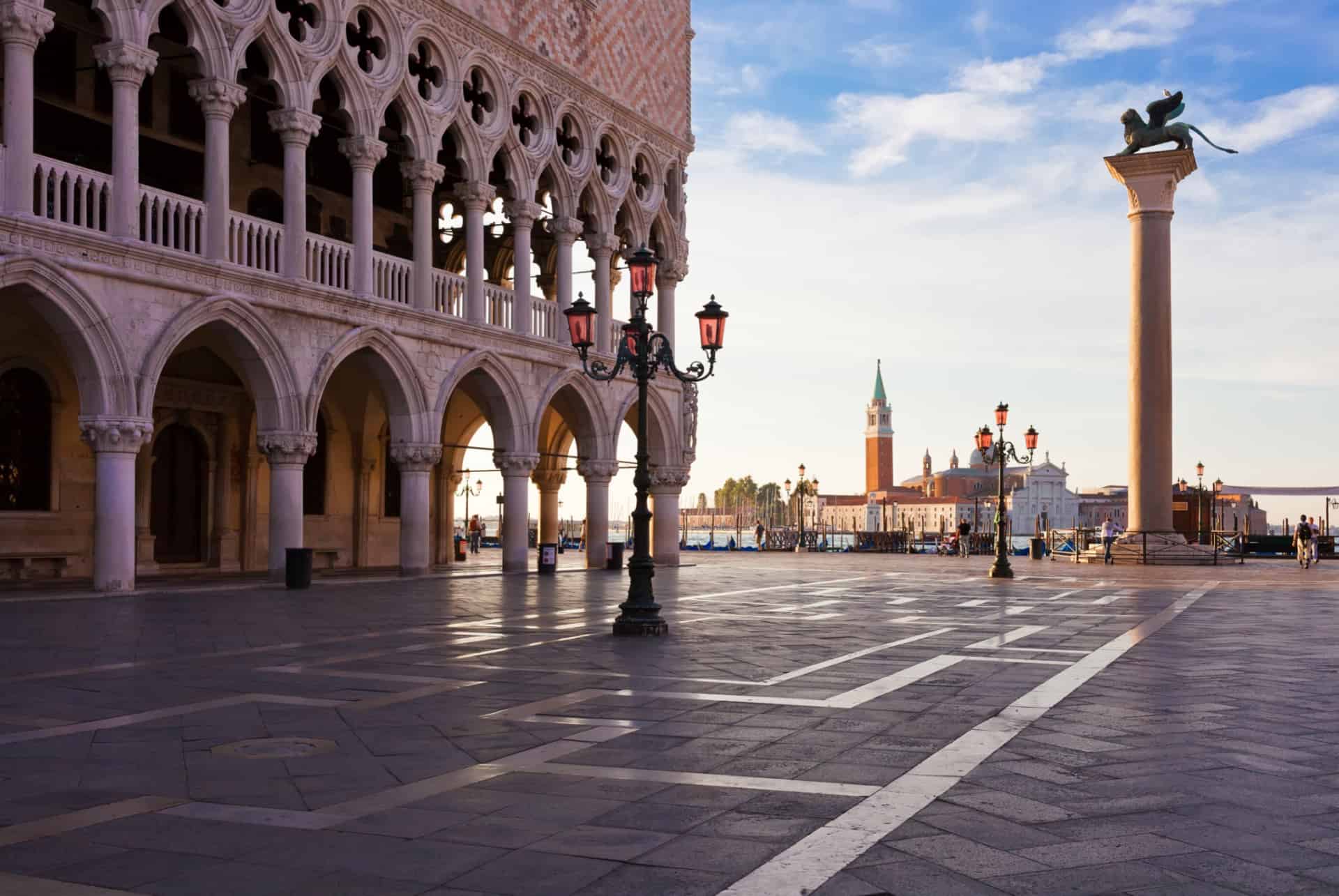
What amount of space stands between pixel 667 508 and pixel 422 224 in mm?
10240

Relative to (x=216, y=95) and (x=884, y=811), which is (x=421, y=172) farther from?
(x=884, y=811)

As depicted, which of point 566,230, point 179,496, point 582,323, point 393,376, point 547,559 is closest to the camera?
point 582,323

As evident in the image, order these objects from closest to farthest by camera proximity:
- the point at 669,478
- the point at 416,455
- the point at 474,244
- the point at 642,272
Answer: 1. the point at 642,272
2. the point at 416,455
3. the point at 474,244
4. the point at 669,478

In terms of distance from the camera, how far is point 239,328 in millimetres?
18641

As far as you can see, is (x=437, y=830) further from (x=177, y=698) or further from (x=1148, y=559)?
(x=1148, y=559)

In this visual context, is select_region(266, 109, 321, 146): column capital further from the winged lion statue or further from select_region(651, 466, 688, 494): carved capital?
the winged lion statue

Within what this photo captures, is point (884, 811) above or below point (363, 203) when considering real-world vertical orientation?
below

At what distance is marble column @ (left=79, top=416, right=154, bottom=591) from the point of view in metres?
16.8

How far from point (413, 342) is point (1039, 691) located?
15.6 m

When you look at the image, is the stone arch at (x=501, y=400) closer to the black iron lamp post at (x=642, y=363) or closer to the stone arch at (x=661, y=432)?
the stone arch at (x=661, y=432)

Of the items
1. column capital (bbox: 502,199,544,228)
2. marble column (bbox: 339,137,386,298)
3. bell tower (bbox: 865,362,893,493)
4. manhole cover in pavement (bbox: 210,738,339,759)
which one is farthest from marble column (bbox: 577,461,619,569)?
bell tower (bbox: 865,362,893,493)

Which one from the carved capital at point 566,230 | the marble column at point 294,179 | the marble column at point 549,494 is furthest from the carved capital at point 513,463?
the marble column at point 549,494

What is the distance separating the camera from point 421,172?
22.4 m

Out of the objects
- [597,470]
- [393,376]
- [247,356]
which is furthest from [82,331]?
[597,470]
